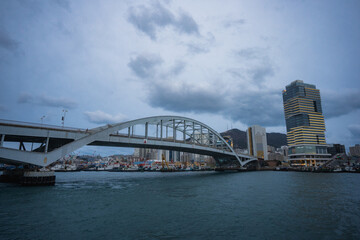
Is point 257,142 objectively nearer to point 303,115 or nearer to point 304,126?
point 304,126

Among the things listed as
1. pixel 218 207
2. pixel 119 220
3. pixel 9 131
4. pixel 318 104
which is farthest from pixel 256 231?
pixel 318 104

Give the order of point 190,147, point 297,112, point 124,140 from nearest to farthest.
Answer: point 124,140, point 190,147, point 297,112

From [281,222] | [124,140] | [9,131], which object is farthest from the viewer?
[124,140]

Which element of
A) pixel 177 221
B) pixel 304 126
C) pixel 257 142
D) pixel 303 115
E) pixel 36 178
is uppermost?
pixel 303 115

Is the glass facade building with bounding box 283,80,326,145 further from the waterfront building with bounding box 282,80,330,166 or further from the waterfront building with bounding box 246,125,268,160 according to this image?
the waterfront building with bounding box 246,125,268,160

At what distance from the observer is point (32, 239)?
973cm

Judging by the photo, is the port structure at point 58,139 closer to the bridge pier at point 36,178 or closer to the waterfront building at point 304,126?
the bridge pier at point 36,178

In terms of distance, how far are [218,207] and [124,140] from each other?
31.5 m

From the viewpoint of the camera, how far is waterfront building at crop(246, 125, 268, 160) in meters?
178

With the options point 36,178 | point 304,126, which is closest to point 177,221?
point 36,178

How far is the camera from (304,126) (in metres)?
148

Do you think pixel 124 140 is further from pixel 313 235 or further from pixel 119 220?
pixel 313 235

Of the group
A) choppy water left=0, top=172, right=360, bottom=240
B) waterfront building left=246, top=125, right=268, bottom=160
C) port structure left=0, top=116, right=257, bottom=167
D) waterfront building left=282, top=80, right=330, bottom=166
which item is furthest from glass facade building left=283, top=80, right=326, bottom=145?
choppy water left=0, top=172, right=360, bottom=240

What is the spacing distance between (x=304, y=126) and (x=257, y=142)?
42.4m
